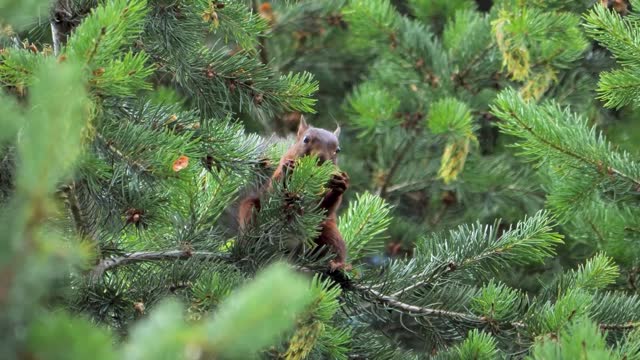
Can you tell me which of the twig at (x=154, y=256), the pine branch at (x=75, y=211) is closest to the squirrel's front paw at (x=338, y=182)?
the twig at (x=154, y=256)

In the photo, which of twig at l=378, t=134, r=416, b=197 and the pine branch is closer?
the pine branch

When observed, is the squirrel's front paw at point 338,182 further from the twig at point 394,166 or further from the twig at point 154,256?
the twig at point 394,166

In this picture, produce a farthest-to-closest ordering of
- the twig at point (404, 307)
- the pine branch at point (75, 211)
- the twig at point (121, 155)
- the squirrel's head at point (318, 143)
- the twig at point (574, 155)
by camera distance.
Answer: the squirrel's head at point (318, 143) → the twig at point (574, 155) → the twig at point (404, 307) → the pine branch at point (75, 211) → the twig at point (121, 155)

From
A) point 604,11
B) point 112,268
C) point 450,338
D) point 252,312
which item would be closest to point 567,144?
point 604,11

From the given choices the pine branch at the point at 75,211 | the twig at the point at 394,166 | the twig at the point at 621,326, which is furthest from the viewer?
the twig at the point at 394,166

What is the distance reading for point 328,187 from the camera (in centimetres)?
255

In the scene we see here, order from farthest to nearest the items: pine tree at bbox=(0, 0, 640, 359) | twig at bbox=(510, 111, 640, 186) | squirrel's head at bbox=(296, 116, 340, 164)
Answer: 1. squirrel's head at bbox=(296, 116, 340, 164)
2. twig at bbox=(510, 111, 640, 186)
3. pine tree at bbox=(0, 0, 640, 359)

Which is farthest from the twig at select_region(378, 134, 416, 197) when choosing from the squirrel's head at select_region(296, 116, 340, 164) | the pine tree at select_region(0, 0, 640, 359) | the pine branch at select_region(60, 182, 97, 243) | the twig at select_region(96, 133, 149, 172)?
the twig at select_region(96, 133, 149, 172)

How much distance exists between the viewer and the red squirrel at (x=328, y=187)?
94.3 inches

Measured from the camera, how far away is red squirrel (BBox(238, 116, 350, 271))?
2.39m

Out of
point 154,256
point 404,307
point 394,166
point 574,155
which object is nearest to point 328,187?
point 404,307

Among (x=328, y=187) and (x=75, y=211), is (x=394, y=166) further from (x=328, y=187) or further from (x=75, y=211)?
(x=75, y=211)

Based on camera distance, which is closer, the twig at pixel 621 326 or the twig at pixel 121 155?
the twig at pixel 121 155

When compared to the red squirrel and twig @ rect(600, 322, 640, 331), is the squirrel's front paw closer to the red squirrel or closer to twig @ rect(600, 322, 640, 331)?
the red squirrel
